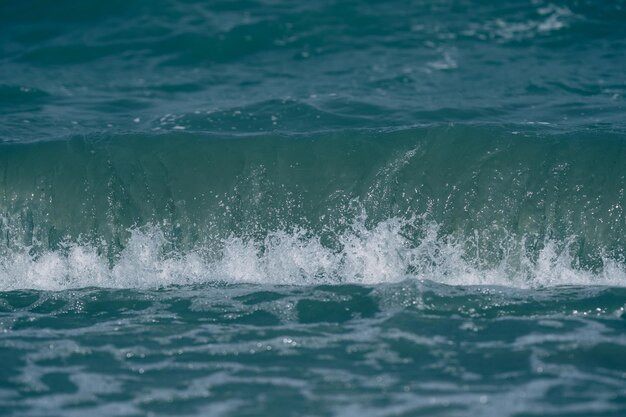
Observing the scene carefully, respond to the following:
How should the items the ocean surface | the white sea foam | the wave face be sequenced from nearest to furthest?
1. the ocean surface
2. the white sea foam
3. the wave face

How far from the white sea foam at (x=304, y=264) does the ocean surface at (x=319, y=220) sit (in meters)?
0.03

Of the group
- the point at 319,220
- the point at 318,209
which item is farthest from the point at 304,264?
the point at 318,209

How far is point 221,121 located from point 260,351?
18.7ft

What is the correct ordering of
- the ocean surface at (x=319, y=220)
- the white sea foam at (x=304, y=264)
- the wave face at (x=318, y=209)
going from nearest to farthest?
the ocean surface at (x=319, y=220) < the white sea foam at (x=304, y=264) < the wave face at (x=318, y=209)

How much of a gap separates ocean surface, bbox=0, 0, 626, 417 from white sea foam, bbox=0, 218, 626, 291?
0.03m

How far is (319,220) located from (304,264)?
2.76 feet

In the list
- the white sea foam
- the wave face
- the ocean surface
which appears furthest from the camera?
the wave face

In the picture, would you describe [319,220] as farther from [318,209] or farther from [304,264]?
[304,264]

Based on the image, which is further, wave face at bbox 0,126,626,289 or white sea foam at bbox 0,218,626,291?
wave face at bbox 0,126,626,289

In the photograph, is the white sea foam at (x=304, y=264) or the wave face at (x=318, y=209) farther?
the wave face at (x=318, y=209)

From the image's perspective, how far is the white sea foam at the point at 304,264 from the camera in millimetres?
8219

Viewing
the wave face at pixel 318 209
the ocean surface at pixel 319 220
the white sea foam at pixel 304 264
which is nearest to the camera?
the ocean surface at pixel 319 220

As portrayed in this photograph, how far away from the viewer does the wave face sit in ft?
27.9

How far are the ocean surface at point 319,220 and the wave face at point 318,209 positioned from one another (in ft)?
0.10
